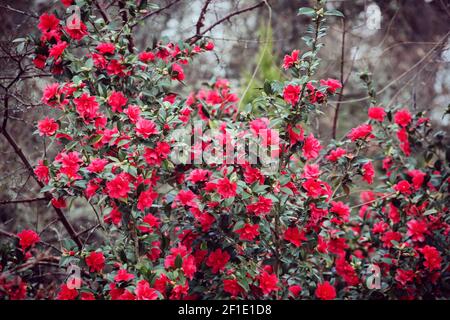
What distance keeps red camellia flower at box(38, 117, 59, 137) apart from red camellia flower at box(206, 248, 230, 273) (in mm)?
794

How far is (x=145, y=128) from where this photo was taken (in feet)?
5.52

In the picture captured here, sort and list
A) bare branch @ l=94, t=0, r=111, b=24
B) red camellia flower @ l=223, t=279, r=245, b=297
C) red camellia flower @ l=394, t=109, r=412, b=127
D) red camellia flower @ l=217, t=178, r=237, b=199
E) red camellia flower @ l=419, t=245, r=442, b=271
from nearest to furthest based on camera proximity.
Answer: red camellia flower @ l=217, t=178, r=237, b=199 < red camellia flower @ l=223, t=279, r=245, b=297 < red camellia flower @ l=419, t=245, r=442, b=271 < bare branch @ l=94, t=0, r=111, b=24 < red camellia flower @ l=394, t=109, r=412, b=127

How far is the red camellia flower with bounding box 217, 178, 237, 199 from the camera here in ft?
5.48

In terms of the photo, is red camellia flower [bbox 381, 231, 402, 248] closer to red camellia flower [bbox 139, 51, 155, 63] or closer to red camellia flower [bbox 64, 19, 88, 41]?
red camellia flower [bbox 139, 51, 155, 63]

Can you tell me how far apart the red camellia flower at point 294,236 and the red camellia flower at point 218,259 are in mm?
260

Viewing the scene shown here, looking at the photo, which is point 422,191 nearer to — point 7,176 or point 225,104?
point 225,104

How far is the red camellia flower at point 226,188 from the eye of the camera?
5.48ft

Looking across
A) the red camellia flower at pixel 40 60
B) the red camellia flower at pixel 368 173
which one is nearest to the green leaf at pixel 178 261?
the red camellia flower at pixel 368 173

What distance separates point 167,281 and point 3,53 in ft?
4.30

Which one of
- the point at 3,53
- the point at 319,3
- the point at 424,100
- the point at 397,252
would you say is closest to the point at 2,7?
the point at 3,53

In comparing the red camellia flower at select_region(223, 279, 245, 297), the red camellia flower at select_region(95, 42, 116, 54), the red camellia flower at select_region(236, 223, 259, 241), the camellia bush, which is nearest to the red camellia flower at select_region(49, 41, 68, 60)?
the camellia bush

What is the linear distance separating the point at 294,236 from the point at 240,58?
2927mm

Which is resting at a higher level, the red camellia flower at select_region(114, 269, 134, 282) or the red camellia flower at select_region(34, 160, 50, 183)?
the red camellia flower at select_region(34, 160, 50, 183)

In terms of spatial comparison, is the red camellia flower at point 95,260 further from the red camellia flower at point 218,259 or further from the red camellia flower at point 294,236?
the red camellia flower at point 294,236
